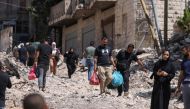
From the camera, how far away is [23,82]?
20516 mm

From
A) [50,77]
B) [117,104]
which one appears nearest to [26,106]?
[117,104]

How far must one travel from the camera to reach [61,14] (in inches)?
1770

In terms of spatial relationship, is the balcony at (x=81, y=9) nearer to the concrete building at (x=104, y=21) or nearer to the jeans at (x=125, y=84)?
the concrete building at (x=104, y=21)

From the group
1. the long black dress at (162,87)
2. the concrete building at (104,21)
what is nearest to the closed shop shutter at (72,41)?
the concrete building at (104,21)

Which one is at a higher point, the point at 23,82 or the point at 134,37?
the point at 134,37

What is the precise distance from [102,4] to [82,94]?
19.8 metres

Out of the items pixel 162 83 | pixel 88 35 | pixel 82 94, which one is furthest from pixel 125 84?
pixel 88 35

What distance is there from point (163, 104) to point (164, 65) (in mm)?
714

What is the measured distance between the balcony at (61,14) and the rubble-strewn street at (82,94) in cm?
1770

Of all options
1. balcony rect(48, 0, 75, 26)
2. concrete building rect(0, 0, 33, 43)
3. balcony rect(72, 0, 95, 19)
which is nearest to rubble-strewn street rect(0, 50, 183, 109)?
balcony rect(72, 0, 95, 19)

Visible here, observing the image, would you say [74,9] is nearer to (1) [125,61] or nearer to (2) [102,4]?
(2) [102,4]

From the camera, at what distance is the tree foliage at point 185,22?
28.9 meters

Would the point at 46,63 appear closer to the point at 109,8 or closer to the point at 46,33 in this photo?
the point at 109,8

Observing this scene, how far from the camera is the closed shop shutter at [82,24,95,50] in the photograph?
1578 inches
